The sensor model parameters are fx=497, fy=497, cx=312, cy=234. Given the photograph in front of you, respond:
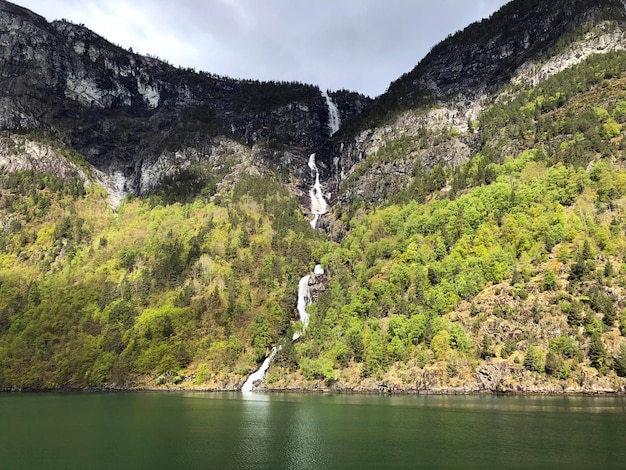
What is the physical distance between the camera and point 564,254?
10925cm

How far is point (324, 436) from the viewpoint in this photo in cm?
5009

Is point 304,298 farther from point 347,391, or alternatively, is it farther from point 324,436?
point 324,436

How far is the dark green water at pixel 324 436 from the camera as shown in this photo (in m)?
39.2

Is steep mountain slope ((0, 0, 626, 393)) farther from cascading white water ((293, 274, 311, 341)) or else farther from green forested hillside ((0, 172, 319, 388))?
cascading white water ((293, 274, 311, 341))

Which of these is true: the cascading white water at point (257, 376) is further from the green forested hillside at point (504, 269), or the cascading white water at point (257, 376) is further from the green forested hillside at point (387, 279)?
the green forested hillside at point (504, 269)

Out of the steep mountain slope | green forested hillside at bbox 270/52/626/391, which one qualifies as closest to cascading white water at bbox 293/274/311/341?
the steep mountain slope

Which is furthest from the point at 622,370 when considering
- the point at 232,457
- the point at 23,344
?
the point at 23,344

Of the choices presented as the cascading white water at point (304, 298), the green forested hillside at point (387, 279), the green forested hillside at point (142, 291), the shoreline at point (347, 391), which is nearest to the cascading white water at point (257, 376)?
the shoreline at point (347, 391)

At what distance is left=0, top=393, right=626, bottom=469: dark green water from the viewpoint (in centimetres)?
3925

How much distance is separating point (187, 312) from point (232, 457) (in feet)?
338

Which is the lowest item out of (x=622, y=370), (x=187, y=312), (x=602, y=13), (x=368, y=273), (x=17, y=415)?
(x=17, y=415)

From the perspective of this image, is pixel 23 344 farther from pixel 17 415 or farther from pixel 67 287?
pixel 17 415

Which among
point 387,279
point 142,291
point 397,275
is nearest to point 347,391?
point 397,275

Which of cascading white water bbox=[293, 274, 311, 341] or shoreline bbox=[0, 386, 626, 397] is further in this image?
cascading white water bbox=[293, 274, 311, 341]
